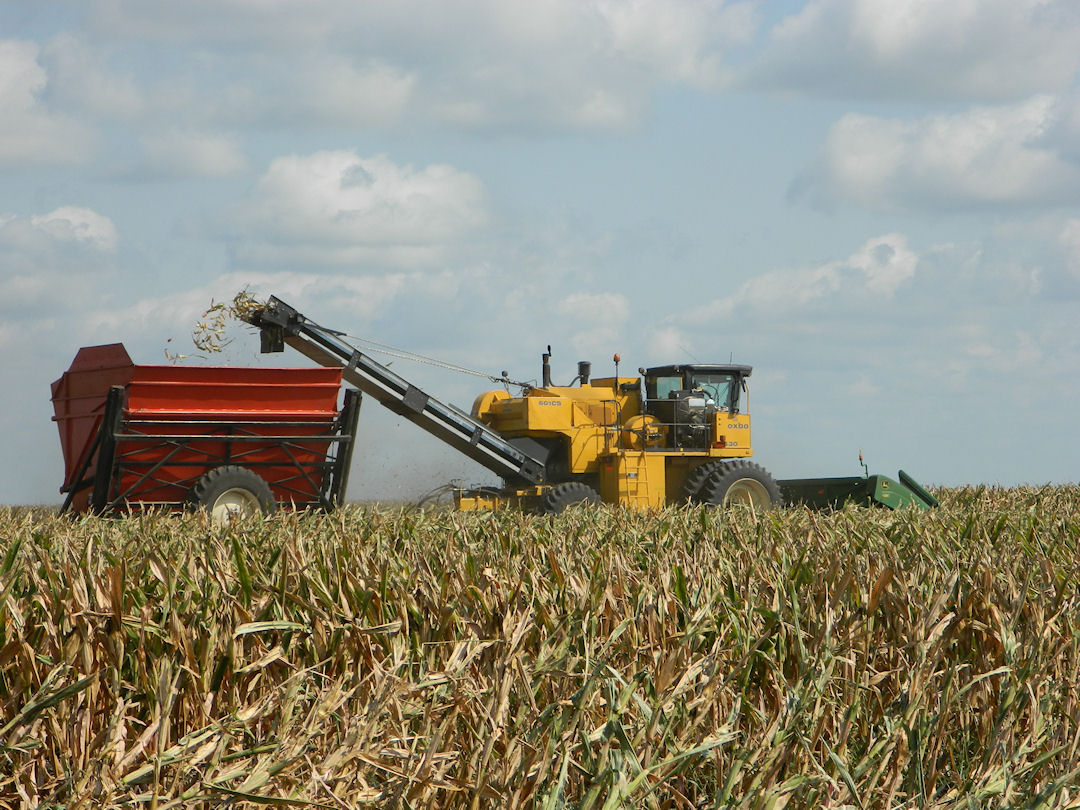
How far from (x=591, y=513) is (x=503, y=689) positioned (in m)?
4.87

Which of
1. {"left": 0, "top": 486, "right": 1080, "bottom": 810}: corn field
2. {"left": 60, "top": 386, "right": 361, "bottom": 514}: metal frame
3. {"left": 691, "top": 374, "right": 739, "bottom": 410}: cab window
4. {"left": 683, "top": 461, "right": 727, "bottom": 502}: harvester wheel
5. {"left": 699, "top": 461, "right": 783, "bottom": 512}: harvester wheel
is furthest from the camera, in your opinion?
{"left": 691, "top": 374, "right": 739, "bottom": 410}: cab window

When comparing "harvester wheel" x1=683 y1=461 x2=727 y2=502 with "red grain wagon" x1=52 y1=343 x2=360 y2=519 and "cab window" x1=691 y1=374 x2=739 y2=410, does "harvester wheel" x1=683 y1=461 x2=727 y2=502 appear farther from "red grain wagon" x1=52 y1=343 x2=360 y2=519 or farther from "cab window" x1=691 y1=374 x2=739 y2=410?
"red grain wagon" x1=52 y1=343 x2=360 y2=519

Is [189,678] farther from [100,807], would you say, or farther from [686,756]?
[686,756]

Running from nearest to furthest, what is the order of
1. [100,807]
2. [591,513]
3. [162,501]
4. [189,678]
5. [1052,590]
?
[100,807], [189,678], [1052,590], [591,513], [162,501]

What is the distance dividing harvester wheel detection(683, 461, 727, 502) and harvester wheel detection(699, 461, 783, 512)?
0.11 ft

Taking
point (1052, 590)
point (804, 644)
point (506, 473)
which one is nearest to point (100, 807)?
point (804, 644)

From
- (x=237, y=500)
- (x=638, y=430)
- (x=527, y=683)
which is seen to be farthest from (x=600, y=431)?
(x=527, y=683)

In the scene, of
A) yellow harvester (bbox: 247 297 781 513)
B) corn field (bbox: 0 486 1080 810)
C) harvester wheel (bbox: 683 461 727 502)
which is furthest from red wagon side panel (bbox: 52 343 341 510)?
corn field (bbox: 0 486 1080 810)

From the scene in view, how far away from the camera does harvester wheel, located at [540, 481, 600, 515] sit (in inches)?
480

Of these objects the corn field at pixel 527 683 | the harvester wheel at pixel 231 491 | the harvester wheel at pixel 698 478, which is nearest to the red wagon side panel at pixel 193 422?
the harvester wheel at pixel 231 491

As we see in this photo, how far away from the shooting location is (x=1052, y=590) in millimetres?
4121

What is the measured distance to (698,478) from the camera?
12953mm

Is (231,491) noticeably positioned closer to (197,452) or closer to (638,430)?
(197,452)

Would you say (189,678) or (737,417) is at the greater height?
(737,417)
